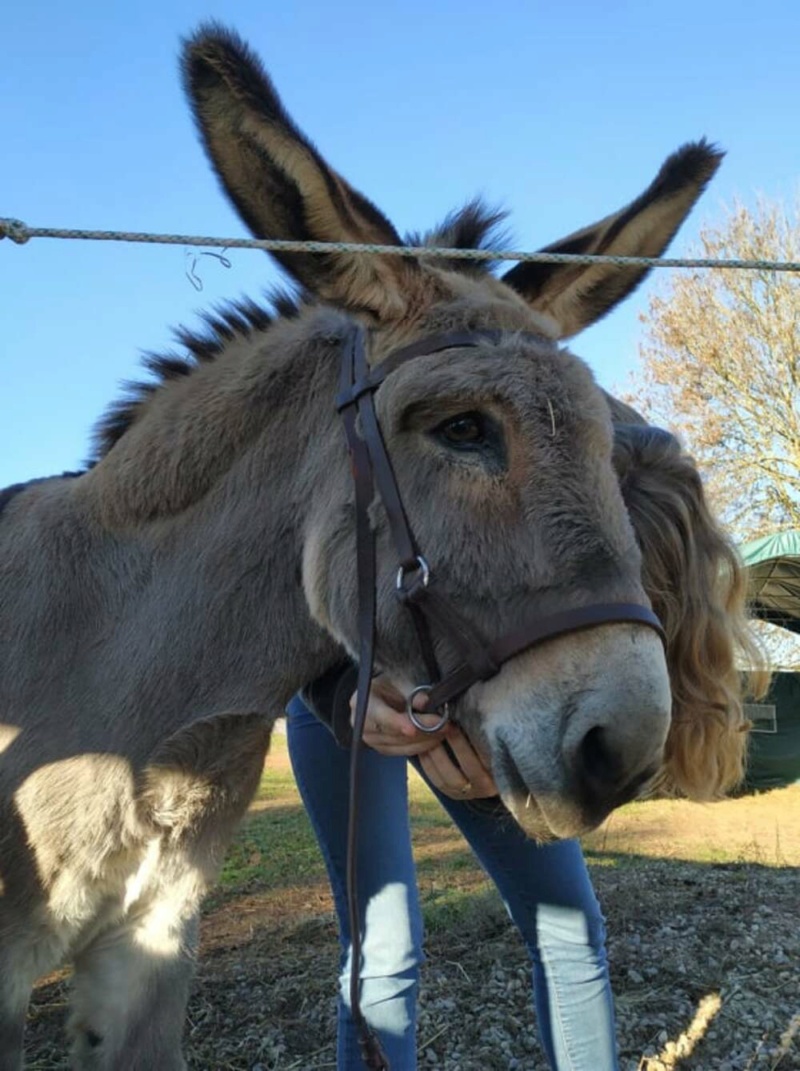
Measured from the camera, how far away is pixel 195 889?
2.72m

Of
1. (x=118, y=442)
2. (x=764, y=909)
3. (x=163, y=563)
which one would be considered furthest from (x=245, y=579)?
(x=764, y=909)

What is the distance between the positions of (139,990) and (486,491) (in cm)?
193

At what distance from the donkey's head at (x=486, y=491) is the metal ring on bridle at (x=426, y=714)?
4 centimetres

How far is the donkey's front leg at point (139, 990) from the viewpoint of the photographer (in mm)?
2691

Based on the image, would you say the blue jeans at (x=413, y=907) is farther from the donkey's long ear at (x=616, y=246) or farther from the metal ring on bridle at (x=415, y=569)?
the donkey's long ear at (x=616, y=246)

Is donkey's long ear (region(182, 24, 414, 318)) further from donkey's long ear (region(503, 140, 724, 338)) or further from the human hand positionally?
the human hand

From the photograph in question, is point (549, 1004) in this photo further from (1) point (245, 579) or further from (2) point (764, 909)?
(2) point (764, 909)

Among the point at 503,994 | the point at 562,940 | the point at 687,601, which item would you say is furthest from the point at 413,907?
the point at 503,994

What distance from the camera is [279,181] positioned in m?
2.21

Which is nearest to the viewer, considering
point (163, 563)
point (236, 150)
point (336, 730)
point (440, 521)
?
point (440, 521)

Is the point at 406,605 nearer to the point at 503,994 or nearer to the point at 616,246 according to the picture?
the point at 616,246

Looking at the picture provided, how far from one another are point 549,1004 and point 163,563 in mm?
1782

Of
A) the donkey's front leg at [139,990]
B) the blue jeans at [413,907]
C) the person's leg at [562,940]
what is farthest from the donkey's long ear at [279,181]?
the donkey's front leg at [139,990]

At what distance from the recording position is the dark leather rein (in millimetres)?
1831
